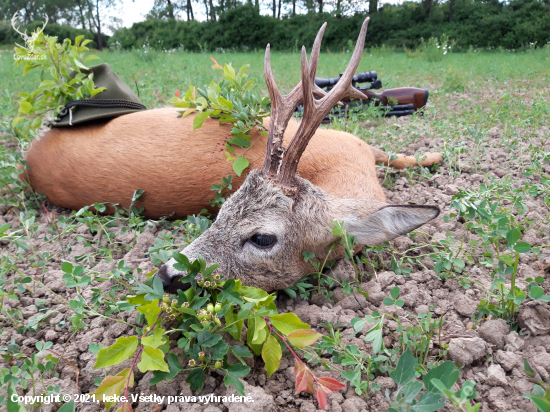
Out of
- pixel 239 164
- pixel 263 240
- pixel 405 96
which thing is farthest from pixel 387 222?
pixel 405 96

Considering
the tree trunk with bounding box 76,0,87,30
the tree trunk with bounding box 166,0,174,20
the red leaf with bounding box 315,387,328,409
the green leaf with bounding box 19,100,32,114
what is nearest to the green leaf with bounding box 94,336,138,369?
the red leaf with bounding box 315,387,328,409

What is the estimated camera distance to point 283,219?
2.17m

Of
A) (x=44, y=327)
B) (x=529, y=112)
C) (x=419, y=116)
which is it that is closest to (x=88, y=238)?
(x=44, y=327)

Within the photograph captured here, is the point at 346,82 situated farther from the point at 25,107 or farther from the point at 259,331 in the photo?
the point at 25,107

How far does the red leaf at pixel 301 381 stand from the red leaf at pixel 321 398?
6 centimetres

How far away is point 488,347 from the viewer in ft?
5.45

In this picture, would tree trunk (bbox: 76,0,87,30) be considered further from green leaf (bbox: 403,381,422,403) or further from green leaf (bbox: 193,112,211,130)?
green leaf (bbox: 403,381,422,403)

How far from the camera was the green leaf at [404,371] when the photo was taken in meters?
1.31

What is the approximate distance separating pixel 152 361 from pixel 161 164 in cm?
172

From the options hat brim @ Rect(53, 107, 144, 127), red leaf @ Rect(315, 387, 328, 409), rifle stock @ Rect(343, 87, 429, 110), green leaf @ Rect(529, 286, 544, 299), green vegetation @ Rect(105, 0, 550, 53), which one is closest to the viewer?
red leaf @ Rect(315, 387, 328, 409)

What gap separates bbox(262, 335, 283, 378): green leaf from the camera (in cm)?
160

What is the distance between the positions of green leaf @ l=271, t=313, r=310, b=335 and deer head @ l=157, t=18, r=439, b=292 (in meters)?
0.56

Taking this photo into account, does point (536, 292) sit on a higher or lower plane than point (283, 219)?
lower

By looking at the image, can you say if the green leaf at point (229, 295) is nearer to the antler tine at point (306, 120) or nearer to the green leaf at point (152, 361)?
the green leaf at point (152, 361)
